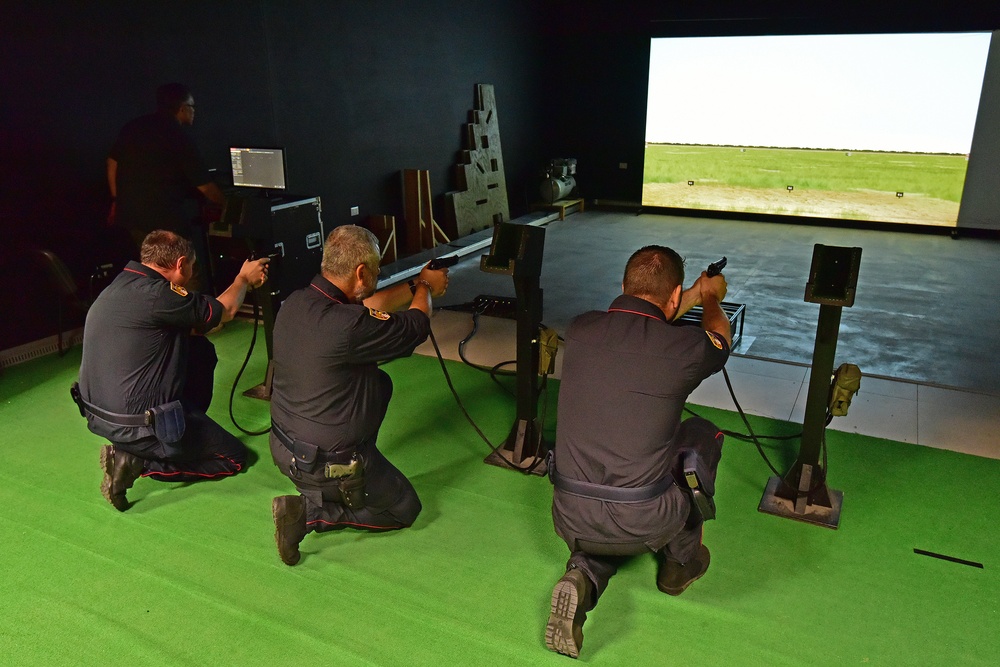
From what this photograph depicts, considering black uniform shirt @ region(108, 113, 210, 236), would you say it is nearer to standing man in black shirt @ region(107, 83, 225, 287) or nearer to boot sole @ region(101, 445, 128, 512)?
standing man in black shirt @ region(107, 83, 225, 287)

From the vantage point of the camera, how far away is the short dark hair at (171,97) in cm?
487

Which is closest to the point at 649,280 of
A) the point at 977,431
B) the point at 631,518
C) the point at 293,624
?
the point at 631,518

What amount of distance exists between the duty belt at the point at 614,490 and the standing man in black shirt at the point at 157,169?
3854mm

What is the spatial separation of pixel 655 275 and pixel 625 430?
48 cm

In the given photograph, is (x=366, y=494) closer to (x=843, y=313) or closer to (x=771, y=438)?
(x=771, y=438)

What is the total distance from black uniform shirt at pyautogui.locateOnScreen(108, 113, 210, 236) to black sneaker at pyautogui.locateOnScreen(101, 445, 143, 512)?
8.00 feet

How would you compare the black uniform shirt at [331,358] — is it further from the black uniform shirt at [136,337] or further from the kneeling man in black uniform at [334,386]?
the black uniform shirt at [136,337]

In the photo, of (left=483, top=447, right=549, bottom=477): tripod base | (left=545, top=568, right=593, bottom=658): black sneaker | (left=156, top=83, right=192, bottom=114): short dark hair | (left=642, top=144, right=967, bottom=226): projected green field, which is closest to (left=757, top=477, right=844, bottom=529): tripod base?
(left=483, top=447, right=549, bottom=477): tripod base

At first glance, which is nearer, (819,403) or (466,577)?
(466,577)

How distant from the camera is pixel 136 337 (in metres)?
2.88

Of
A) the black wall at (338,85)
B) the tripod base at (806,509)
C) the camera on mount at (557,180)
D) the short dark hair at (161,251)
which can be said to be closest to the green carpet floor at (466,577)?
the tripod base at (806,509)

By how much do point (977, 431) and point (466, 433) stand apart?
2.61 meters

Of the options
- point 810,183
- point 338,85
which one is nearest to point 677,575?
point 338,85

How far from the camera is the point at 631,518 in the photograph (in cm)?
223
